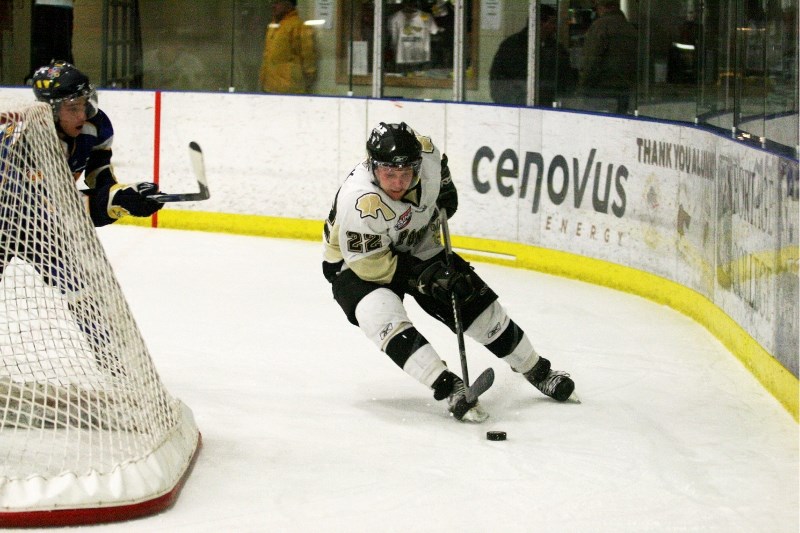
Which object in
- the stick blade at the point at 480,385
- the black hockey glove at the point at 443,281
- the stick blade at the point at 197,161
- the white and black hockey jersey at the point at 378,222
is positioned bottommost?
the stick blade at the point at 480,385

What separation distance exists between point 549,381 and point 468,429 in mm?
479

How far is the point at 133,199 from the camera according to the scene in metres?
3.94

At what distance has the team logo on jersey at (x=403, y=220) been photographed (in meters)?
3.94

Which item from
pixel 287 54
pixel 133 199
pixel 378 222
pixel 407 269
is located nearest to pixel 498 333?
pixel 407 269

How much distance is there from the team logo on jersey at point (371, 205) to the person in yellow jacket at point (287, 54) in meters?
4.51

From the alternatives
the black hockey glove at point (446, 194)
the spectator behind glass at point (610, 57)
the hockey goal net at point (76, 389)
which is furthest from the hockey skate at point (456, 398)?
the spectator behind glass at point (610, 57)

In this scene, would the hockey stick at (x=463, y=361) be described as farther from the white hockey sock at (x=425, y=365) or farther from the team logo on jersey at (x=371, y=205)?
the team logo on jersey at (x=371, y=205)

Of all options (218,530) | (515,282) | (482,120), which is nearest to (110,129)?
(218,530)

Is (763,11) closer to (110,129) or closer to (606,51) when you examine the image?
(606,51)

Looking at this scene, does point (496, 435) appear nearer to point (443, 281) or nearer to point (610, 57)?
point (443, 281)

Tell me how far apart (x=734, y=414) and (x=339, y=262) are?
4.61 feet

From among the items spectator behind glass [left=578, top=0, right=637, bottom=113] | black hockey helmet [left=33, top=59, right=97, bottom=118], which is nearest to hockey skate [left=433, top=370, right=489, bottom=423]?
black hockey helmet [left=33, top=59, right=97, bottom=118]

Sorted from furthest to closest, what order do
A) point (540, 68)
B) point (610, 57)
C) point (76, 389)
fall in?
point (540, 68) < point (610, 57) < point (76, 389)

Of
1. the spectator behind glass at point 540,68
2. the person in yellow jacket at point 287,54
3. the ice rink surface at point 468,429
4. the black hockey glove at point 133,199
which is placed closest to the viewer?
the ice rink surface at point 468,429
